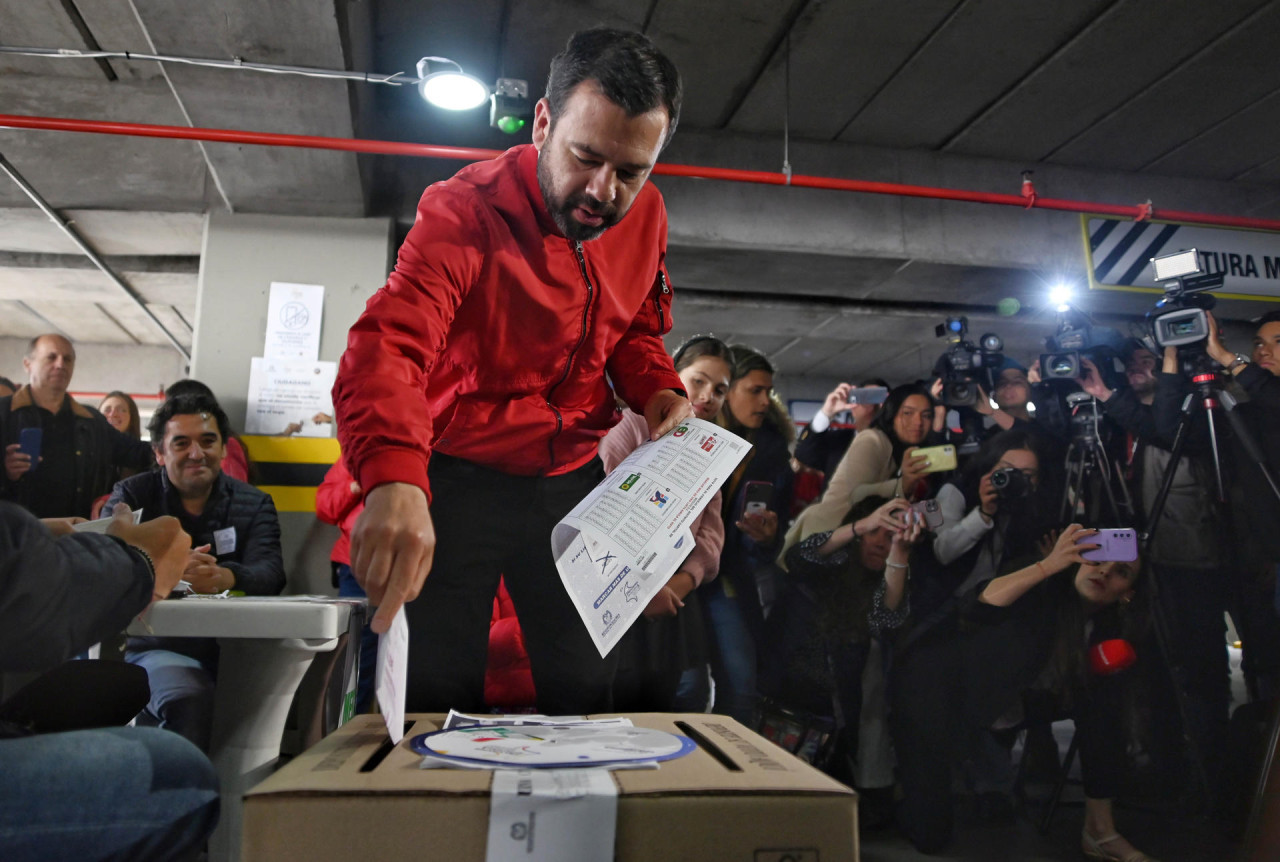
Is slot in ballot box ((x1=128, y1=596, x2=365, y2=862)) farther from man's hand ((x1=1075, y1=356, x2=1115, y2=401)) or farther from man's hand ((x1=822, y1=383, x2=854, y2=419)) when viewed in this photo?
man's hand ((x1=1075, y1=356, x2=1115, y2=401))

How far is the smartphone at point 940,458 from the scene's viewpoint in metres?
2.65

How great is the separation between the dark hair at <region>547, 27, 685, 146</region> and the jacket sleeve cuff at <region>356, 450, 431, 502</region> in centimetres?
51

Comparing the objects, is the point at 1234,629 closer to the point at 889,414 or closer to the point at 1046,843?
the point at 1046,843

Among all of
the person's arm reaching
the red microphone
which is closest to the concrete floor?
the red microphone

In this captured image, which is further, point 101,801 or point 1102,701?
point 1102,701

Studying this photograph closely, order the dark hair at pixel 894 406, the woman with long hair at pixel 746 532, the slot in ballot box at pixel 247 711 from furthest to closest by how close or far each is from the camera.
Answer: the dark hair at pixel 894 406 → the woman with long hair at pixel 746 532 → the slot in ballot box at pixel 247 711

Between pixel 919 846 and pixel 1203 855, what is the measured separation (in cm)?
76

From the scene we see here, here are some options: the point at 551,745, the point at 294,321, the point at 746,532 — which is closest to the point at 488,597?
the point at 551,745

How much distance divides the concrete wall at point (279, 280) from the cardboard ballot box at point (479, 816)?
9.42 ft

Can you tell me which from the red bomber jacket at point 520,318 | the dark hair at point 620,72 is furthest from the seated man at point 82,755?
the dark hair at point 620,72

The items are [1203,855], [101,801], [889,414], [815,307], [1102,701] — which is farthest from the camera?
[815,307]

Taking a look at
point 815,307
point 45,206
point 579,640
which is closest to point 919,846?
point 579,640

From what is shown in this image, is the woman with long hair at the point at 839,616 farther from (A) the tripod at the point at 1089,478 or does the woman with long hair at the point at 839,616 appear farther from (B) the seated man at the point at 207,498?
(B) the seated man at the point at 207,498

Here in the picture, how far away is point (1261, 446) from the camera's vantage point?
8.23 ft
